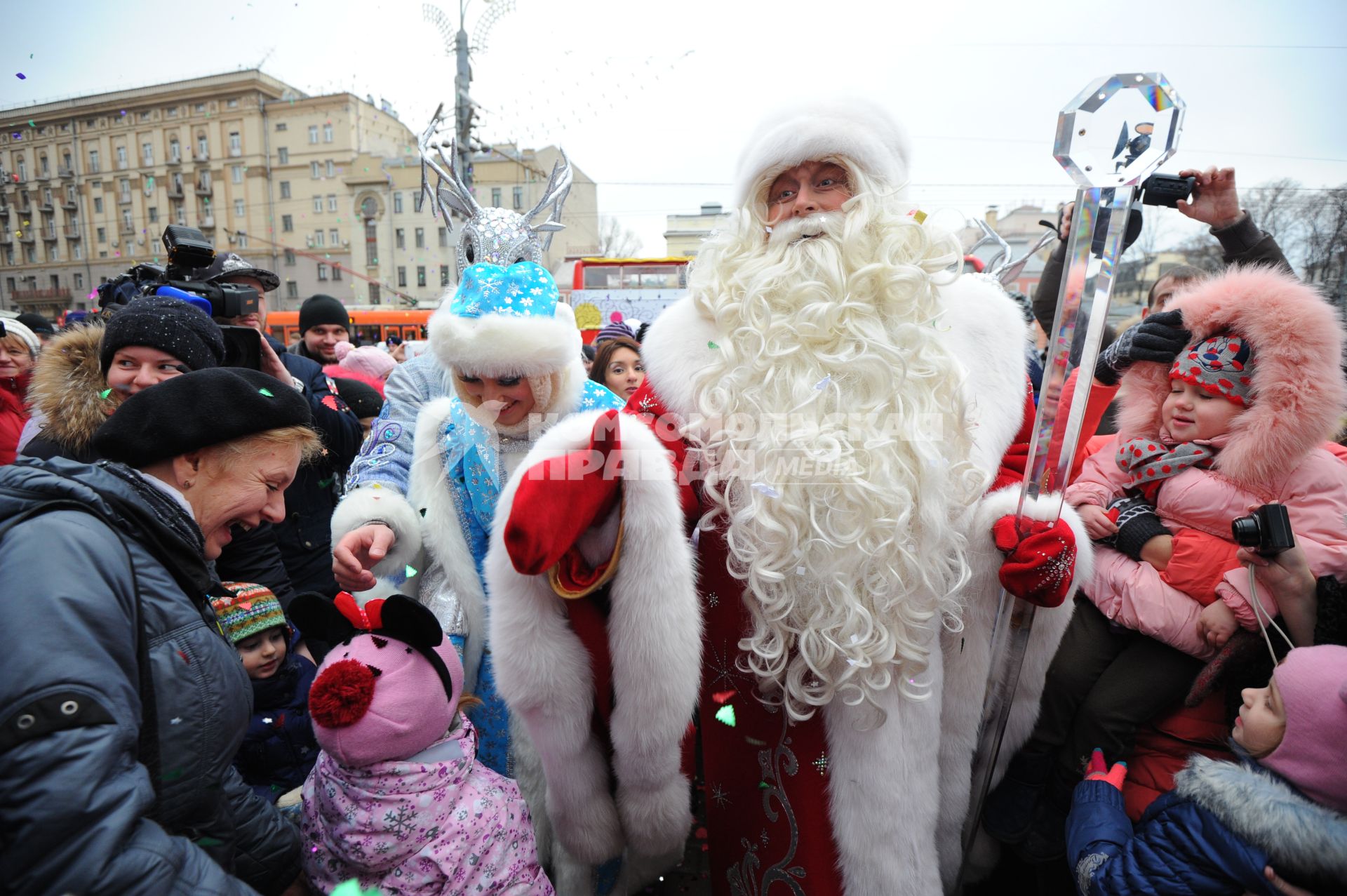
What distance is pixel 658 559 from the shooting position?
126cm

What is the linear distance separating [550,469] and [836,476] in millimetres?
647

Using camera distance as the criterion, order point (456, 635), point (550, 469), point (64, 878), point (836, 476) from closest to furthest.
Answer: point (64, 878) → point (550, 469) → point (836, 476) → point (456, 635)

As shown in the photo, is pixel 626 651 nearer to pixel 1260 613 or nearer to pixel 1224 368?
pixel 1260 613

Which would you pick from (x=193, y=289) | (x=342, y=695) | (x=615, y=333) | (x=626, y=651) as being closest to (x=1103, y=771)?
(x=626, y=651)

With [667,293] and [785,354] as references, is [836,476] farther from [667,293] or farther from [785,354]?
[667,293]

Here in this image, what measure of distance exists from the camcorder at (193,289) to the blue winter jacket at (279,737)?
4.05 ft

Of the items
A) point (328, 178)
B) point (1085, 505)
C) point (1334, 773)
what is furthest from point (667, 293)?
point (328, 178)

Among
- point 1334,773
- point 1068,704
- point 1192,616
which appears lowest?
point 1068,704

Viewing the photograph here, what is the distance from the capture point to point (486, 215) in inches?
124

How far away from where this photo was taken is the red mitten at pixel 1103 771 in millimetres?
1606

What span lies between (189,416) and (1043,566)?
6.30ft

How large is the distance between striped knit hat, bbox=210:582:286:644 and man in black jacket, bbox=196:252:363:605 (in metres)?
0.27

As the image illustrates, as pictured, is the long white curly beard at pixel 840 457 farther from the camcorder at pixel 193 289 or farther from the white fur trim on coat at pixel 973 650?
the camcorder at pixel 193 289

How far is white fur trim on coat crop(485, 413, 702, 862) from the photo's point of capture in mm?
1255
